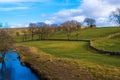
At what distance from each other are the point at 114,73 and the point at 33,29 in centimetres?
14114

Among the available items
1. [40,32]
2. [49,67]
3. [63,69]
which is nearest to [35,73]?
[49,67]

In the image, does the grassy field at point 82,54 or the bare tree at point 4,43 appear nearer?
the grassy field at point 82,54

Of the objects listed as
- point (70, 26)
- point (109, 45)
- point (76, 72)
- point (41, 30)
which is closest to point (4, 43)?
point (76, 72)

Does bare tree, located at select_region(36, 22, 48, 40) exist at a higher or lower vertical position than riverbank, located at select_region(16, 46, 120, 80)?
higher

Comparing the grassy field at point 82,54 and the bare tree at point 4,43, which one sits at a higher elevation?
the bare tree at point 4,43

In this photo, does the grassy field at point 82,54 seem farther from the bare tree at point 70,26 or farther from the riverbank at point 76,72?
the bare tree at point 70,26

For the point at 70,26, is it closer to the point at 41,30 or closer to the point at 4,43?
the point at 41,30

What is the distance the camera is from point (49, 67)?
51.2 metres

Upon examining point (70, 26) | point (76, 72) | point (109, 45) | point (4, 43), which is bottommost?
point (76, 72)

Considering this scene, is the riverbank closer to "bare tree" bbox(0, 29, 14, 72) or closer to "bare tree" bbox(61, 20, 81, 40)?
"bare tree" bbox(0, 29, 14, 72)

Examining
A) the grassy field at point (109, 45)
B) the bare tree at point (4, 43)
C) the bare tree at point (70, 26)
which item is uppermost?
the bare tree at point (70, 26)

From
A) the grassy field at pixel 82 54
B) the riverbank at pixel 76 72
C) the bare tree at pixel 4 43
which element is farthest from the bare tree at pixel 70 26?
the riverbank at pixel 76 72

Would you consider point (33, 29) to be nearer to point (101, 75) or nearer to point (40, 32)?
point (40, 32)

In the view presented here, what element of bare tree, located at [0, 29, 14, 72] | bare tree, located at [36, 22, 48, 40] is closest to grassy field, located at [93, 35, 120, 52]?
bare tree, located at [0, 29, 14, 72]
